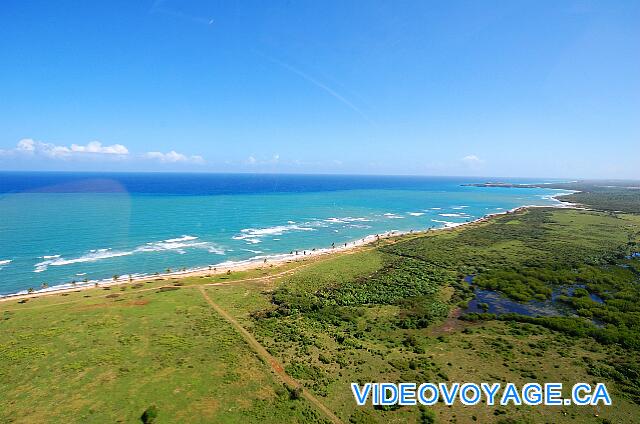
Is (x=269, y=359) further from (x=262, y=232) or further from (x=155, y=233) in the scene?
(x=155, y=233)

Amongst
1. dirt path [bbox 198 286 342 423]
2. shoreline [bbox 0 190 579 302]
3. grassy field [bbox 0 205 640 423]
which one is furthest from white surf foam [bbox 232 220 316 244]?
dirt path [bbox 198 286 342 423]

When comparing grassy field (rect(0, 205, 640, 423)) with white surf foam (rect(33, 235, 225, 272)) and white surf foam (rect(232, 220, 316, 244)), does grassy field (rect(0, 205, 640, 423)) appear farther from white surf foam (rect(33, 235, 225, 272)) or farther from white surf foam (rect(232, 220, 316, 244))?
white surf foam (rect(232, 220, 316, 244))

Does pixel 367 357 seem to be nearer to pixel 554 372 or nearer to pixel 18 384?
pixel 554 372

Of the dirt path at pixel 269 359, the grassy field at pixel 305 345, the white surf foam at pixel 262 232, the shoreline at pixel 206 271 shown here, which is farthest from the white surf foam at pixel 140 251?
the dirt path at pixel 269 359

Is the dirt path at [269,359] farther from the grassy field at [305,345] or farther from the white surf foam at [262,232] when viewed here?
the white surf foam at [262,232]

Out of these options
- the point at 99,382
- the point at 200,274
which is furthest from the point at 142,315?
the point at 200,274

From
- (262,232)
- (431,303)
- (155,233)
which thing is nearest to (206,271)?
(262,232)

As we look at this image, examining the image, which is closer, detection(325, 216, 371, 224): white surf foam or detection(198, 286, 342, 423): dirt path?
detection(198, 286, 342, 423): dirt path
